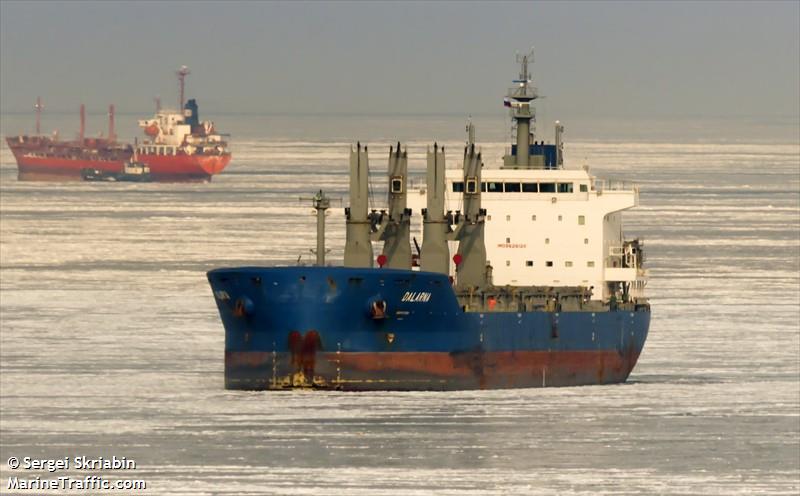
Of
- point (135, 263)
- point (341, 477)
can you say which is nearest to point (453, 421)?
point (341, 477)

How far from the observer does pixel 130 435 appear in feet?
127

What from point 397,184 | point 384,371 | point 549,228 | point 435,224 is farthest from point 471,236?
point 384,371

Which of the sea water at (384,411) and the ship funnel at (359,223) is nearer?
the sea water at (384,411)

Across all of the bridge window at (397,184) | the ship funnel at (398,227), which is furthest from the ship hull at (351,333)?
the bridge window at (397,184)

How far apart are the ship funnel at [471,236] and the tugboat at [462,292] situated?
0.11 ft

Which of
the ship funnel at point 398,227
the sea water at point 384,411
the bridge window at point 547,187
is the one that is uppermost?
the bridge window at point 547,187

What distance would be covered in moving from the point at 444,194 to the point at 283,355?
6.74 metres

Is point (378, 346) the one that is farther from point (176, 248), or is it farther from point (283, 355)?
point (176, 248)

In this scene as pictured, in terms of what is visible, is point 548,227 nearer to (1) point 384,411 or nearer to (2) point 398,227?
(2) point 398,227

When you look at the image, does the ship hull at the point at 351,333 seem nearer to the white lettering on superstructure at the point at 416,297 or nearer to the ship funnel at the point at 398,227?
the white lettering on superstructure at the point at 416,297

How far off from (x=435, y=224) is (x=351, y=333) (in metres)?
4.99

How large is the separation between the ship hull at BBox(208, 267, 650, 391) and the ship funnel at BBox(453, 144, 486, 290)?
2498mm

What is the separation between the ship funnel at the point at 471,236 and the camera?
50.3 m

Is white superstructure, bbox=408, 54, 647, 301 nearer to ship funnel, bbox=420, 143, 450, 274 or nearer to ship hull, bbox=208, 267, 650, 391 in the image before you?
ship funnel, bbox=420, 143, 450, 274
